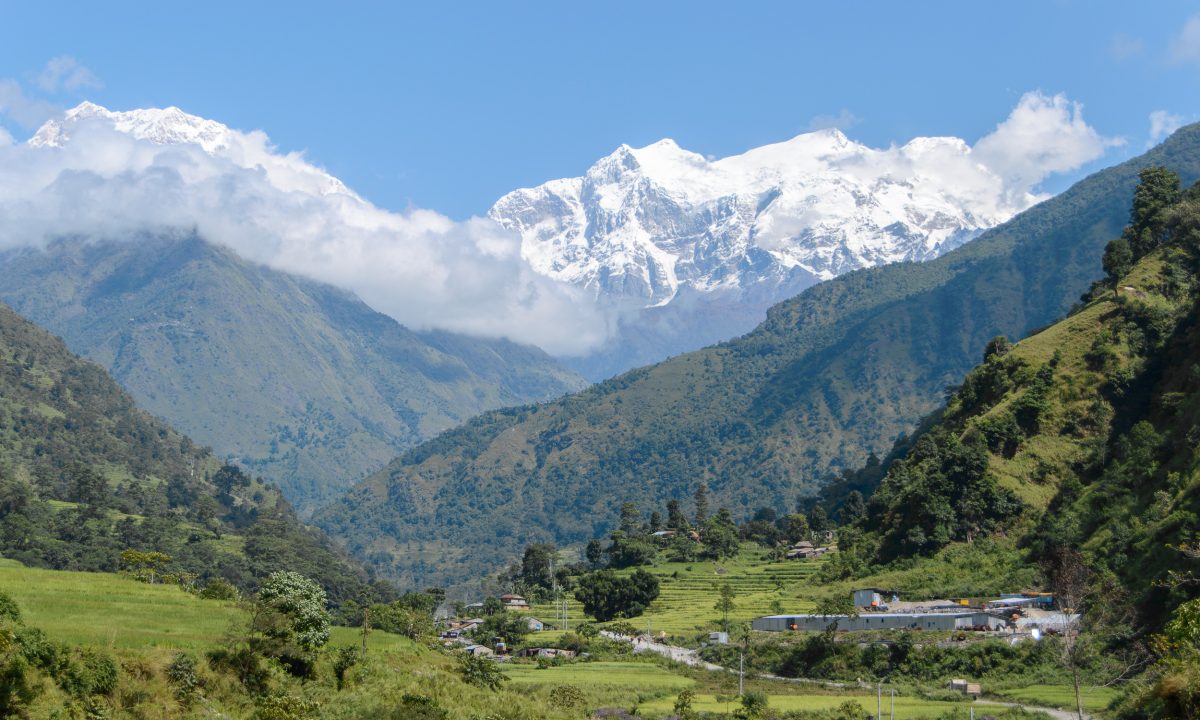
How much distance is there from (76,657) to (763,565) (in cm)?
11738

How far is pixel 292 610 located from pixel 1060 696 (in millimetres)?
42648

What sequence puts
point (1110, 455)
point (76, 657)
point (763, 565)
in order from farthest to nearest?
1. point (763, 565)
2. point (1110, 455)
3. point (76, 657)

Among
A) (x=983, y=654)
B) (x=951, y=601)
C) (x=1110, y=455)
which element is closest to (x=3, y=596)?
(x=983, y=654)

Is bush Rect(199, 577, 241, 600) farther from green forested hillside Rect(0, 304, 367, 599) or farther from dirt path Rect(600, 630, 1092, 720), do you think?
green forested hillside Rect(0, 304, 367, 599)

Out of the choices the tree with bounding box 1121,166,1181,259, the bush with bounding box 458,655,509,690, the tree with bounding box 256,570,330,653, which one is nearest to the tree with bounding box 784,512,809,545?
the tree with bounding box 1121,166,1181,259

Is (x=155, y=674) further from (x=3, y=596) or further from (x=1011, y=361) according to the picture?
(x=1011, y=361)

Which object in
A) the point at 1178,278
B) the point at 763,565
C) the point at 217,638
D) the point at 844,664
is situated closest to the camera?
the point at 217,638

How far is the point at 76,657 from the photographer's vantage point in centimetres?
3438

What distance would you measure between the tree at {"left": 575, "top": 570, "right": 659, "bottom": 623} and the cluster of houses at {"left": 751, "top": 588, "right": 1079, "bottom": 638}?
27.2 meters

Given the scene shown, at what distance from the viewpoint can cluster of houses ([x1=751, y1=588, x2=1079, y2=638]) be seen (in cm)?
7775

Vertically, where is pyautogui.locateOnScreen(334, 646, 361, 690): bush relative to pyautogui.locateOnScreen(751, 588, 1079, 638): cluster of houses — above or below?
below

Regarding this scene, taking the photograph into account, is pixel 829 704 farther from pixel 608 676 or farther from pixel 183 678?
pixel 183 678

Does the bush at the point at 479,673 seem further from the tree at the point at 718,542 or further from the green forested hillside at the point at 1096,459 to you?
the tree at the point at 718,542

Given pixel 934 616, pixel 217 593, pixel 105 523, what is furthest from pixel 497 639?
pixel 105 523
